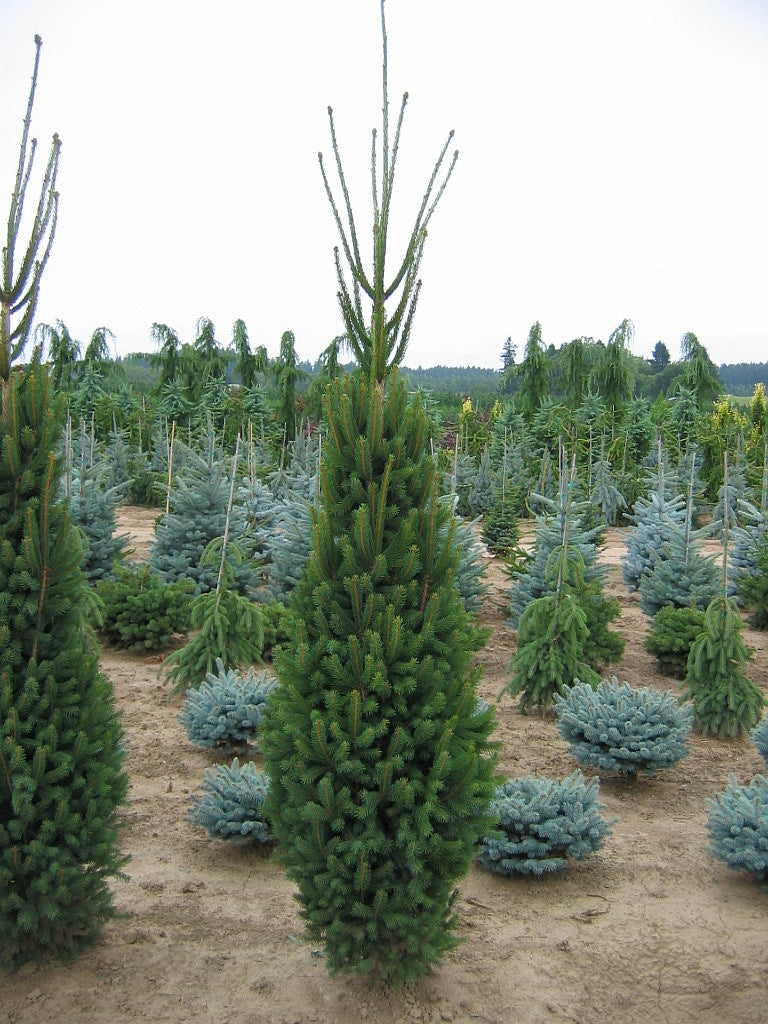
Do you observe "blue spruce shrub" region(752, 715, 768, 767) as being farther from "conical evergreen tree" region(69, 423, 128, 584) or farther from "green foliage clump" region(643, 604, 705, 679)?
"conical evergreen tree" region(69, 423, 128, 584)

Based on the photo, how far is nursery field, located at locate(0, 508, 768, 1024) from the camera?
121 inches

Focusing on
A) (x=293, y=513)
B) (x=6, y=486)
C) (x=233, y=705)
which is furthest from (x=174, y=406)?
(x=6, y=486)

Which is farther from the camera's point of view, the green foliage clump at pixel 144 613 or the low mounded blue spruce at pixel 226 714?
the green foliage clump at pixel 144 613

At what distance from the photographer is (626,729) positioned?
502 centimetres

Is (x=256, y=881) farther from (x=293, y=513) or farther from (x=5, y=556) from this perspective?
(x=293, y=513)

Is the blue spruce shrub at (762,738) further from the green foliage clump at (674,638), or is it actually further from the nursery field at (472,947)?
the green foliage clump at (674,638)

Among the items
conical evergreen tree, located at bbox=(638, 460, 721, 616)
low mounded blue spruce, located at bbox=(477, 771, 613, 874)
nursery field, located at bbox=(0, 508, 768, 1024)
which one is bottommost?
nursery field, located at bbox=(0, 508, 768, 1024)

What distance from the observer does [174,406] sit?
23.7 m

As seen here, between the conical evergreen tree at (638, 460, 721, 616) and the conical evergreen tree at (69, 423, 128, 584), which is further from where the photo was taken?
the conical evergreen tree at (69, 423, 128, 584)

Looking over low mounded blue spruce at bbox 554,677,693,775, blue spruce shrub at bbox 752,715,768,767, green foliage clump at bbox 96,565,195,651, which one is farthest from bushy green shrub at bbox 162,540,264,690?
blue spruce shrub at bbox 752,715,768,767

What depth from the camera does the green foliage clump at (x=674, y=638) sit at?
7398 millimetres

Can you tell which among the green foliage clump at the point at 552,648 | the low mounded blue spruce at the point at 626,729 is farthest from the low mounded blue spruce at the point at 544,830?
the green foliage clump at the point at 552,648

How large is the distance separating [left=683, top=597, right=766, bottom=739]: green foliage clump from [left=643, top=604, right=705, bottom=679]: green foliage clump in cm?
124

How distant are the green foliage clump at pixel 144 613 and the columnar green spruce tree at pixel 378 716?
473cm
